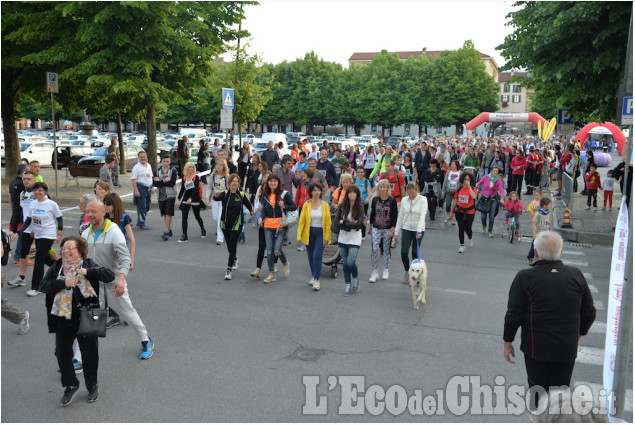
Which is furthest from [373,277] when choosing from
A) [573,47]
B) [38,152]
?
[38,152]

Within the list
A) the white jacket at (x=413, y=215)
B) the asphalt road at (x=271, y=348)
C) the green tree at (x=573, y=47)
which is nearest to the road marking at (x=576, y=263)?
the asphalt road at (x=271, y=348)

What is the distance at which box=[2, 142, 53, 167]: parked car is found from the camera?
34.0 meters

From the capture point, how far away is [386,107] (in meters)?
73.6

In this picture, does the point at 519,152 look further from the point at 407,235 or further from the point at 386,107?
the point at 386,107

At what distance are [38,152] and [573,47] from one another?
3035 centimetres

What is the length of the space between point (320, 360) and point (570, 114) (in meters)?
13.9

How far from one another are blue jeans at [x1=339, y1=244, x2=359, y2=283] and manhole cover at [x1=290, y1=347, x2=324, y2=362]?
2411 millimetres

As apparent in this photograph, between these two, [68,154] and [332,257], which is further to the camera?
[68,154]

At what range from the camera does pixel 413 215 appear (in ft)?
30.8

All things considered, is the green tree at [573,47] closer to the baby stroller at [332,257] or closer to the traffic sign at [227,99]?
the baby stroller at [332,257]

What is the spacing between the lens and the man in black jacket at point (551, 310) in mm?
4254

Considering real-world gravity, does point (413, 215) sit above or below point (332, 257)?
above

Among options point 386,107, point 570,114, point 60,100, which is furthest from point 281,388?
point 386,107

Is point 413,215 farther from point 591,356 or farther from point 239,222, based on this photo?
point 591,356
